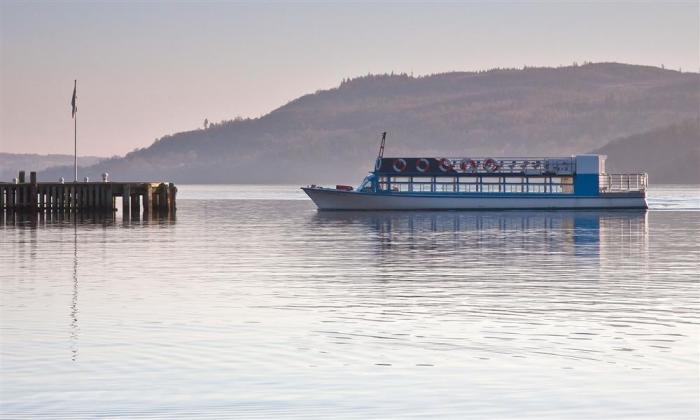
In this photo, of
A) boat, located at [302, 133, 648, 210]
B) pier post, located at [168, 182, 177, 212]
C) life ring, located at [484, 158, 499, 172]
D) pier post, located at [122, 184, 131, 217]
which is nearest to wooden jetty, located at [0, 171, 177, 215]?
pier post, located at [122, 184, 131, 217]

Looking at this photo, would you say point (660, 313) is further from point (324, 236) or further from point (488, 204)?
point (488, 204)

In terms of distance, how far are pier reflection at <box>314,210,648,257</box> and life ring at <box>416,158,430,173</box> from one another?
42.1 ft

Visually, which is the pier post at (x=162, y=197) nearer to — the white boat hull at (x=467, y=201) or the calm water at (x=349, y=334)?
the white boat hull at (x=467, y=201)

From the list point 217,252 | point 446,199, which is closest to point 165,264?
point 217,252

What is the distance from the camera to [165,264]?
136ft

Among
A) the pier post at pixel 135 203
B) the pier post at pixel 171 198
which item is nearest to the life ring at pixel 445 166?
the pier post at pixel 171 198

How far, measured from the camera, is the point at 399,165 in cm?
10462

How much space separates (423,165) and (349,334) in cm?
8374

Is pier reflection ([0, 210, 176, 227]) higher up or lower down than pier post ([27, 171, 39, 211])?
lower down

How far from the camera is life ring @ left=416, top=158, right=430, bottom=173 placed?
10538 centimetres

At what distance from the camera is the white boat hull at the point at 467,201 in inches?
4154

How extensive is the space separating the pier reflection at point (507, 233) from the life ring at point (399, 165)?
11.9m

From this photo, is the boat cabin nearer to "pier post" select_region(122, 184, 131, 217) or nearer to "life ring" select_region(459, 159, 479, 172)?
"life ring" select_region(459, 159, 479, 172)

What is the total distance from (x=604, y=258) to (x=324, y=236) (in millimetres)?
20694
